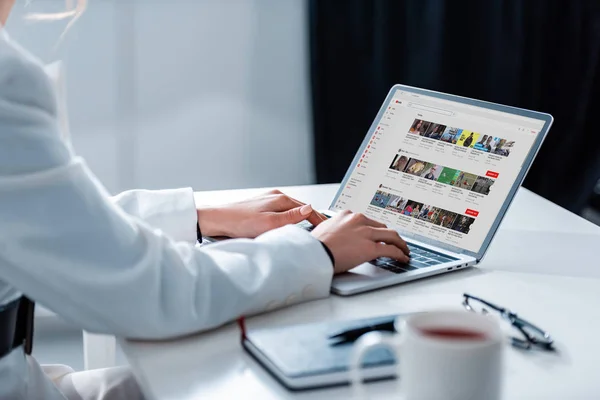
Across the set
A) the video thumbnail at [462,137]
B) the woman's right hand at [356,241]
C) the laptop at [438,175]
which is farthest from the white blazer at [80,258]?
the video thumbnail at [462,137]

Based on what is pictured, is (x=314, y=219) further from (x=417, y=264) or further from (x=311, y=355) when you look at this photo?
(x=311, y=355)

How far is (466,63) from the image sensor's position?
2.75m

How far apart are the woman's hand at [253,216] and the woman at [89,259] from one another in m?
0.20

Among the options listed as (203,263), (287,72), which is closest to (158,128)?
(287,72)

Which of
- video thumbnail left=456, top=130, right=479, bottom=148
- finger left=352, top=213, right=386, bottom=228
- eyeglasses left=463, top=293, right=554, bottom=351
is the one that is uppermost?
video thumbnail left=456, top=130, right=479, bottom=148

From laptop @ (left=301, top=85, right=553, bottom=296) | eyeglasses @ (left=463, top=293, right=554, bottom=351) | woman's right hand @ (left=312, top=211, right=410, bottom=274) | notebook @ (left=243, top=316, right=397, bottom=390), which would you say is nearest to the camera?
notebook @ (left=243, top=316, right=397, bottom=390)

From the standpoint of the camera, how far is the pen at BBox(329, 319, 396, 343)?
2.91ft

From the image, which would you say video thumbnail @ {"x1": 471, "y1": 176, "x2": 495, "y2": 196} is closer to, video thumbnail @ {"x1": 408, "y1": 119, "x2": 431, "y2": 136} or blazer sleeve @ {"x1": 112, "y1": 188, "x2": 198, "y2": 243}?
video thumbnail @ {"x1": 408, "y1": 119, "x2": 431, "y2": 136}

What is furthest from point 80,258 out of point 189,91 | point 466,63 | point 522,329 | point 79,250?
point 466,63

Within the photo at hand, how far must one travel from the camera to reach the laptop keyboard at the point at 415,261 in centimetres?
117

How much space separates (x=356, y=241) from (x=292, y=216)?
0.20 meters

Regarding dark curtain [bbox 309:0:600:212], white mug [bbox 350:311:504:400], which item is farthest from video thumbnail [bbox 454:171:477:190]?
dark curtain [bbox 309:0:600:212]

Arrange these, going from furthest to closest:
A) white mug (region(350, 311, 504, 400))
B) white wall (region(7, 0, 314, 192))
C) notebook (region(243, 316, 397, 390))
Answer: white wall (region(7, 0, 314, 192)) < notebook (region(243, 316, 397, 390)) < white mug (region(350, 311, 504, 400))

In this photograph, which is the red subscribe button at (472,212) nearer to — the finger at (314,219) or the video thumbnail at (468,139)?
the video thumbnail at (468,139)
